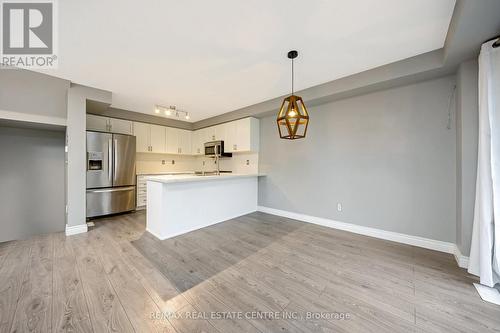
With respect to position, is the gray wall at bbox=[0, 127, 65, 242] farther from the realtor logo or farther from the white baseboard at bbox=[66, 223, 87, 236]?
the realtor logo

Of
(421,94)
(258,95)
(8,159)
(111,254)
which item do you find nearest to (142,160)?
(8,159)

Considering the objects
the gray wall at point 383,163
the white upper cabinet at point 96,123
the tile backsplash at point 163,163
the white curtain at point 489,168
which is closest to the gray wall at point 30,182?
the white upper cabinet at point 96,123

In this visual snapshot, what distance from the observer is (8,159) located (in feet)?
10.6

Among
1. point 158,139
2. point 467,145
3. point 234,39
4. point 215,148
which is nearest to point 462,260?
point 467,145

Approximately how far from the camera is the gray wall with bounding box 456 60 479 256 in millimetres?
2020

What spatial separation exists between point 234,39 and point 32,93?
10.5ft

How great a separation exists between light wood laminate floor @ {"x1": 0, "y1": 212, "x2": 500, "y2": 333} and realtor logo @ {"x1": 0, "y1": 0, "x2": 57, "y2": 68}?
100.0 inches

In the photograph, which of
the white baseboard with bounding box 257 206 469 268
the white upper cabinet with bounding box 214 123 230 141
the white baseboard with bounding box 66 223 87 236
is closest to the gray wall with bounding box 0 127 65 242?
the white baseboard with bounding box 66 223 87 236

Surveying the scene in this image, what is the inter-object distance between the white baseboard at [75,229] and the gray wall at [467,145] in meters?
5.42

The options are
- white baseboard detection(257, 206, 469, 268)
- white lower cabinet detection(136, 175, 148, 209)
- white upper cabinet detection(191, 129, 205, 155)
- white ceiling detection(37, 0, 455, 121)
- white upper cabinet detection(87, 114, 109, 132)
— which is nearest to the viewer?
white ceiling detection(37, 0, 455, 121)

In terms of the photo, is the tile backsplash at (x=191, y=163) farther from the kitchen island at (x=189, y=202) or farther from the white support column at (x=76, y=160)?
Result: the white support column at (x=76, y=160)

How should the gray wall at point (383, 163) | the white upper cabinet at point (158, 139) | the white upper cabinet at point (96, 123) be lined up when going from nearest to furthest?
the gray wall at point (383, 163) → the white upper cabinet at point (96, 123) → the white upper cabinet at point (158, 139)

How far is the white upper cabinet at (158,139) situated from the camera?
503 cm

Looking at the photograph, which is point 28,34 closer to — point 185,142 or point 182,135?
point 182,135
